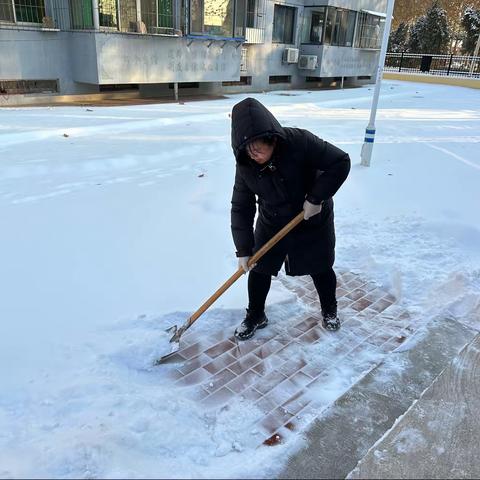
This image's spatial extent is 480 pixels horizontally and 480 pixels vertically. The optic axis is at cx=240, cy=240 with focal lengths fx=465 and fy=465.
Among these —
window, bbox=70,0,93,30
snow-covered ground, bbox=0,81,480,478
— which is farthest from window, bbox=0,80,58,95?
snow-covered ground, bbox=0,81,480,478

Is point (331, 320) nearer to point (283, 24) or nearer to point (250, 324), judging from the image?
point (250, 324)

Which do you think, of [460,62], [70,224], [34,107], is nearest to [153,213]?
[70,224]

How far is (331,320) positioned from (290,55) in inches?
642

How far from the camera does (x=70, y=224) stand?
434cm

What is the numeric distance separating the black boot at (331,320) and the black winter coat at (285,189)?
0.36m

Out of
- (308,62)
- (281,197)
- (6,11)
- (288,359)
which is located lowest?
(288,359)

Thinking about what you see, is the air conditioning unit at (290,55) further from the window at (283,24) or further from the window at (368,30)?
the window at (368,30)

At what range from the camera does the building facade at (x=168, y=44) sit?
422 inches

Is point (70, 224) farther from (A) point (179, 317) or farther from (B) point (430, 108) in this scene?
(B) point (430, 108)

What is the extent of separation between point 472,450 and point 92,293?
2.45 metres

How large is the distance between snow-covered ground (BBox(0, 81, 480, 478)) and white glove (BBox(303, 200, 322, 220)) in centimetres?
99

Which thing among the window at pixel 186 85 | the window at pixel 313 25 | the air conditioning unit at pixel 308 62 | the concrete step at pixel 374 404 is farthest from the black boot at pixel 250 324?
the window at pixel 313 25

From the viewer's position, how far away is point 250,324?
9.52ft

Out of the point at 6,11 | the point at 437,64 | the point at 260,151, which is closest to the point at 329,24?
the point at 6,11
